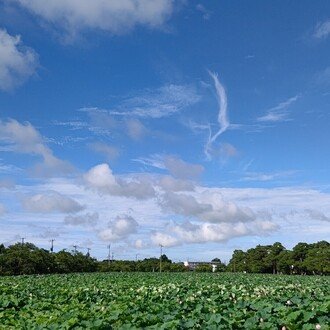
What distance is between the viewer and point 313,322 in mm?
8008

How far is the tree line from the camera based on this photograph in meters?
59.5

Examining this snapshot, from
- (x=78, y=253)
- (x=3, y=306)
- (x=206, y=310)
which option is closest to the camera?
(x=206, y=310)

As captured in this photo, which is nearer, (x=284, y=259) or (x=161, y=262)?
(x=284, y=259)

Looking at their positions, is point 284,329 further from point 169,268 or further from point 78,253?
point 169,268

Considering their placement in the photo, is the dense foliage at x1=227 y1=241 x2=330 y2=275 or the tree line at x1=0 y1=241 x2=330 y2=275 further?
the dense foliage at x1=227 y1=241 x2=330 y2=275

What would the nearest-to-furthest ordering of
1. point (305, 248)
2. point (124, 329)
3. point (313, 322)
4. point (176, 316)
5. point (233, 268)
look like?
point (124, 329)
point (313, 322)
point (176, 316)
point (305, 248)
point (233, 268)

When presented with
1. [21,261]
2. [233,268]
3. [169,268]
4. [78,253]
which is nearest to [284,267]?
[233,268]

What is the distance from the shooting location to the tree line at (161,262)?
59500mm

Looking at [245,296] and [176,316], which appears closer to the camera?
[176,316]

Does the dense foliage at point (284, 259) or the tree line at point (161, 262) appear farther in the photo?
the dense foliage at point (284, 259)

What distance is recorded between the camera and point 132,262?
9819 centimetres

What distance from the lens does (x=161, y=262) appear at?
337ft

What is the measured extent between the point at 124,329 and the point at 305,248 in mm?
91264

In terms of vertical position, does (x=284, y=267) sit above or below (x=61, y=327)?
above
